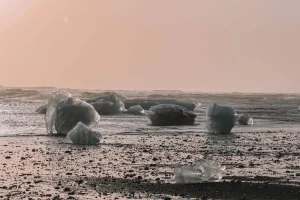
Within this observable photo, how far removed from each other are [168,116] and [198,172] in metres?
13.3

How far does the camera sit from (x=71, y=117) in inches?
699

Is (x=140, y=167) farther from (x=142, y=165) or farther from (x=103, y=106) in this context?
(x=103, y=106)

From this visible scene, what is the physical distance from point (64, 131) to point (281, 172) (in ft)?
30.0

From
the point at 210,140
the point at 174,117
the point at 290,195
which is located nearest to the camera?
the point at 290,195

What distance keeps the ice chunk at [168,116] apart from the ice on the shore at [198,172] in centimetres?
1301

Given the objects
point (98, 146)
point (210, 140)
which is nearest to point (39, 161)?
point (98, 146)

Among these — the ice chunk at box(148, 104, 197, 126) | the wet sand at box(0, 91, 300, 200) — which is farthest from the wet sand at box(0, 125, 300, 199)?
the ice chunk at box(148, 104, 197, 126)

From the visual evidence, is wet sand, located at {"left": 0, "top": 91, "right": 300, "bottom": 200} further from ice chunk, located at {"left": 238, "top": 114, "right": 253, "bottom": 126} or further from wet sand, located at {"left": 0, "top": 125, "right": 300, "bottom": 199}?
ice chunk, located at {"left": 238, "top": 114, "right": 253, "bottom": 126}

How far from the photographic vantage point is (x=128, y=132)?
1883cm

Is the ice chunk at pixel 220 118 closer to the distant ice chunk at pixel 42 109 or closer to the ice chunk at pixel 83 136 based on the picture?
the ice chunk at pixel 83 136

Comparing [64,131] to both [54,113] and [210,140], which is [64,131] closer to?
[54,113]

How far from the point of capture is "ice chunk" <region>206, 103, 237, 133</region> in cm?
1856

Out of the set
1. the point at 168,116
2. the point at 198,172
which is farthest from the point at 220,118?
the point at 198,172

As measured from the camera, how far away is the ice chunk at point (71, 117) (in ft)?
58.3
